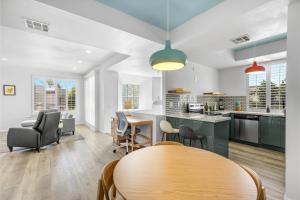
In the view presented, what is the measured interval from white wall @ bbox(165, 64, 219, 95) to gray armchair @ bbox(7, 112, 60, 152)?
316 cm

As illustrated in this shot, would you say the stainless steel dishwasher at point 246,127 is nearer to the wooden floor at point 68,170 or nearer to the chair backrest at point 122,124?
the wooden floor at point 68,170

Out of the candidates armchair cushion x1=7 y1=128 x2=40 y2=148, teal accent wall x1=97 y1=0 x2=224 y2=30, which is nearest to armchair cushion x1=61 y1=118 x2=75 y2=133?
armchair cushion x1=7 y1=128 x2=40 y2=148

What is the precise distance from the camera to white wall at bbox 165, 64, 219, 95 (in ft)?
12.3

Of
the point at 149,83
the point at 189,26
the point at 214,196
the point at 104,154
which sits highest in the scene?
the point at 189,26

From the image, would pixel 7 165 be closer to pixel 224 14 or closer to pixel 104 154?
pixel 104 154

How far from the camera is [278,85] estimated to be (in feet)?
12.8

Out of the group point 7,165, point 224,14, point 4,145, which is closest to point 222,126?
point 224,14

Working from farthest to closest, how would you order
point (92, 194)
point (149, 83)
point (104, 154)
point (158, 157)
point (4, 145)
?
1. point (149, 83)
2. point (4, 145)
3. point (104, 154)
4. point (92, 194)
5. point (158, 157)

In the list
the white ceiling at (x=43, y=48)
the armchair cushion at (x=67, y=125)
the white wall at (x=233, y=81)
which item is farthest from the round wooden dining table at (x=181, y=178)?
the armchair cushion at (x=67, y=125)

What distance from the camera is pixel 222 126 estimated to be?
2.83 meters

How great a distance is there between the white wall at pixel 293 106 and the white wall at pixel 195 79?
89.4 inches

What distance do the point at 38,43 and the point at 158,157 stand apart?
3.97 metres

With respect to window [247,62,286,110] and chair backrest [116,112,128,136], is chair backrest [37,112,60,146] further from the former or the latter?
window [247,62,286,110]

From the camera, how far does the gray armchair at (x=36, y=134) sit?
345cm
